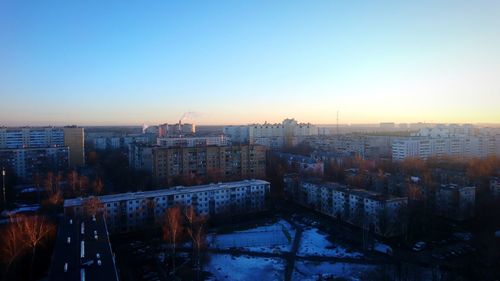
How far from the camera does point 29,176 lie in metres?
17.5

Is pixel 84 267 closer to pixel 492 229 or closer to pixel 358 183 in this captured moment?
pixel 492 229

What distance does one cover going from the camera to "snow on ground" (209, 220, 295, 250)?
334 inches

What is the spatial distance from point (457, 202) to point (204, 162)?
30.2 feet

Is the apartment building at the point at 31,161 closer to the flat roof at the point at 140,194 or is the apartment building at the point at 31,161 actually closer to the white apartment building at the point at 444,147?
the flat roof at the point at 140,194

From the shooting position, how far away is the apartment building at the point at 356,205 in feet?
29.7

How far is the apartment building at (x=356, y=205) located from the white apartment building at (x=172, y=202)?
4.45ft

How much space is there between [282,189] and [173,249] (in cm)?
748

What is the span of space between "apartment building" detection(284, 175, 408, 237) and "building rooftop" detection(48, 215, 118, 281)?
6.33 metres

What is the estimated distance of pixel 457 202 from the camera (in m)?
10.6

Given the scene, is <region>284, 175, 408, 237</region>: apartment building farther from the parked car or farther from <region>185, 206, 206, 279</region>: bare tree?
<region>185, 206, 206, 279</region>: bare tree

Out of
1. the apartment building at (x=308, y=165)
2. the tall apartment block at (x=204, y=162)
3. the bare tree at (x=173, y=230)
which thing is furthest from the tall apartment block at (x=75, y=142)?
the bare tree at (x=173, y=230)

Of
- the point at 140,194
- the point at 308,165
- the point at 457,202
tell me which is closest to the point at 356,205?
the point at 457,202

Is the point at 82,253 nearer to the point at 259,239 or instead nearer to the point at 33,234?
the point at 33,234

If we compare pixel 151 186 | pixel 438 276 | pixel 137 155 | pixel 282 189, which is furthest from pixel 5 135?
pixel 438 276
